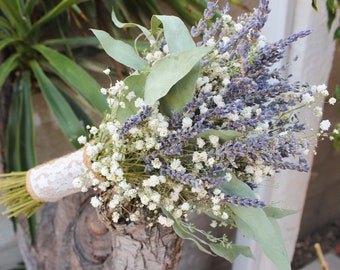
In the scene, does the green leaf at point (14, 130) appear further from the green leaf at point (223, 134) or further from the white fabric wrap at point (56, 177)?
the green leaf at point (223, 134)

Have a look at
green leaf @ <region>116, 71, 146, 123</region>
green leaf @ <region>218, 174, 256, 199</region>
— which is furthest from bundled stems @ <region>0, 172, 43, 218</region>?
green leaf @ <region>218, 174, 256, 199</region>

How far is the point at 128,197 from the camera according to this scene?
2.12 ft

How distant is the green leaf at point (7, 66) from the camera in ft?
3.22

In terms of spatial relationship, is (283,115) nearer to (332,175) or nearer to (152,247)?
(152,247)

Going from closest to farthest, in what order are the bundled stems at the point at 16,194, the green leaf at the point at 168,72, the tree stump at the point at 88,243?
the green leaf at the point at 168,72 → the tree stump at the point at 88,243 → the bundled stems at the point at 16,194

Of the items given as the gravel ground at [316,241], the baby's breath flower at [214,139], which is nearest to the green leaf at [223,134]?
the baby's breath flower at [214,139]

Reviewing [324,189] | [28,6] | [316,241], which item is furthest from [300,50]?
[316,241]

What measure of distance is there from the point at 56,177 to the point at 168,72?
365 millimetres

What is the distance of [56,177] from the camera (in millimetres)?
798

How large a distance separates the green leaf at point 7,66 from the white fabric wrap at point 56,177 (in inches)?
10.5

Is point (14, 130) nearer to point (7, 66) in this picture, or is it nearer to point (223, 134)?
point (7, 66)

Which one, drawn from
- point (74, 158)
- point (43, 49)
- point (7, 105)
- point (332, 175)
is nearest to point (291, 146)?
point (74, 158)

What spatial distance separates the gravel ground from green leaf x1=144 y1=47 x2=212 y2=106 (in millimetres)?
1833

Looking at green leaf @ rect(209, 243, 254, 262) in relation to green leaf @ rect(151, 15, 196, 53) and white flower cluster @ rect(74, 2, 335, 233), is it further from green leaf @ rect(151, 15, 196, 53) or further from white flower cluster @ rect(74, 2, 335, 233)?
green leaf @ rect(151, 15, 196, 53)
